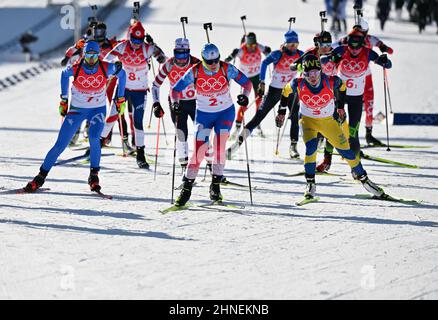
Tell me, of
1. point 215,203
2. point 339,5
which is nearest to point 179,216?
point 215,203

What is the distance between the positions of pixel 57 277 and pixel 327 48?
22.2 feet

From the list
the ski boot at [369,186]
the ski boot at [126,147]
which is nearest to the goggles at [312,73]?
the ski boot at [369,186]

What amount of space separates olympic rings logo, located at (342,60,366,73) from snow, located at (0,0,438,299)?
1516mm

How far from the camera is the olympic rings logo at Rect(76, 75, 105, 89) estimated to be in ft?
36.3

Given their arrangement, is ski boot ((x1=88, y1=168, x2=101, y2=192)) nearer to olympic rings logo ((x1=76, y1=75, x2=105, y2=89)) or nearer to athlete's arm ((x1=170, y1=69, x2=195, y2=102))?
olympic rings logo ((x1=76, y1=75, x2=105, y2=89))

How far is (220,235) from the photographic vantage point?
9297 mm

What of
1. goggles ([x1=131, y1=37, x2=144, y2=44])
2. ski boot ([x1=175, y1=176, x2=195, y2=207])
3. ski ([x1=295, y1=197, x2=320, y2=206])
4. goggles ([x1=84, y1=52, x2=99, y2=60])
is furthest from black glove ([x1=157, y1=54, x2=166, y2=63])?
ski ([x1=295, y1=197, x2=320, y2=206])

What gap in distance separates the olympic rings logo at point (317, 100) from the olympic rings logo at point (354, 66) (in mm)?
2300

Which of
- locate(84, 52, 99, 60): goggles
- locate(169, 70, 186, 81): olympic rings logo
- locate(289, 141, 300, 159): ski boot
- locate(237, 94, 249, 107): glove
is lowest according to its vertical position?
locate(289, 141, 300, 159): ski boot

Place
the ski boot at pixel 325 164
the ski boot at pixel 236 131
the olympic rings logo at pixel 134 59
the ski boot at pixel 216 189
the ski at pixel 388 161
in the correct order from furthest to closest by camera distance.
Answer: the ski boot at pixel 236 131 → the ski at pixel 388 161 → the olympic rings logo at pixel 134 59 → the ski boot at pixel 325 164 → the ski boot at pixel 216 189

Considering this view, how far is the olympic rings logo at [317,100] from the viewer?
35.6 ft

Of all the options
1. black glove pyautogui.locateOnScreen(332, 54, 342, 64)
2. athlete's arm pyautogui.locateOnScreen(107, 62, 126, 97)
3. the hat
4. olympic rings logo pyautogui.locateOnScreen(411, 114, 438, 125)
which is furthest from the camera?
olympic rings logo pyautogui.locateOnScreen(411, 114, 438, 125)

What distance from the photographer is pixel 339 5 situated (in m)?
28.3

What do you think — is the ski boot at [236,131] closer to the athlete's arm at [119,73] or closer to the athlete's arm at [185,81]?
the athlete's arm at [119,73]
